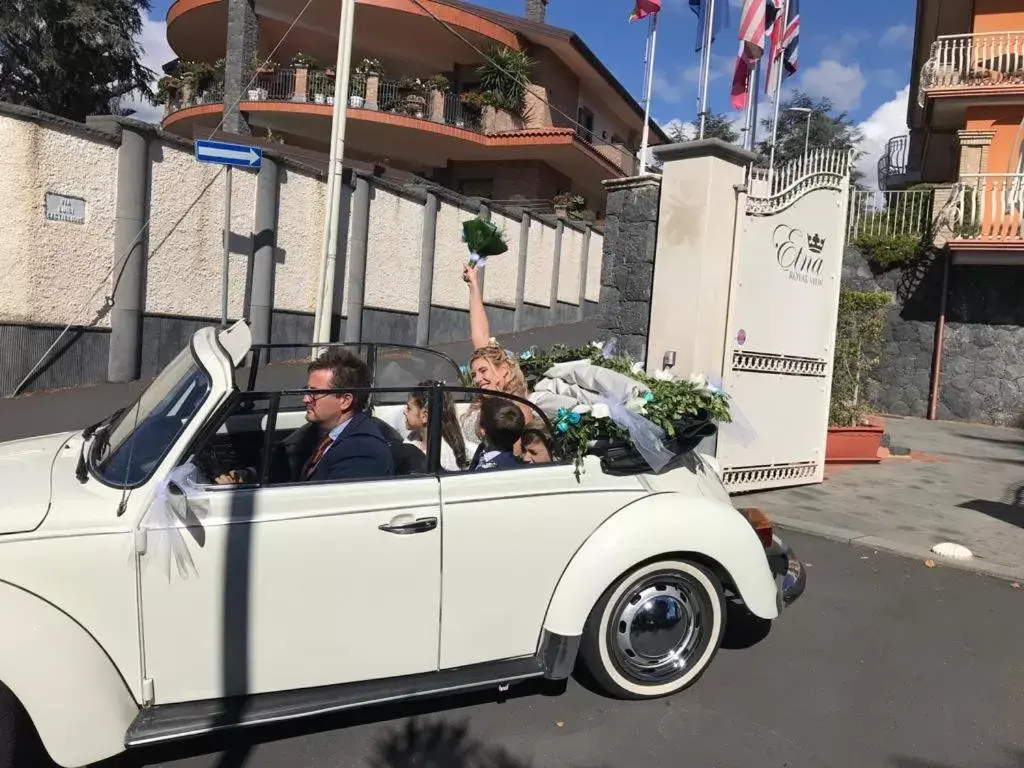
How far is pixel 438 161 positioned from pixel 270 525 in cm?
2357

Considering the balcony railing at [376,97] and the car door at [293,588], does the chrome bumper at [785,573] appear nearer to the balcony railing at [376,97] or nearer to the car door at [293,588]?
the car door at [293,588]

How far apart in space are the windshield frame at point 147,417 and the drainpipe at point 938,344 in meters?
14.8

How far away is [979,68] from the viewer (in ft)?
57.8

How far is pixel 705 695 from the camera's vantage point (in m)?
3.51

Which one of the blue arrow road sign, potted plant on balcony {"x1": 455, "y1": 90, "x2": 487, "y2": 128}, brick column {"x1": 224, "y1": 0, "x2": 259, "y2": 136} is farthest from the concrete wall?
brick column {"x1": 224, "y1": 0, "x2": 259, "y2": 136}

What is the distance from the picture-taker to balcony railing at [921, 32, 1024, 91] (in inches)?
675

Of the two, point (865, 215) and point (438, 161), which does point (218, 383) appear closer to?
point (865, 215)

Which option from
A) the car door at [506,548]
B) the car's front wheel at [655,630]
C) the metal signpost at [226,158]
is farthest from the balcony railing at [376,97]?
the car's front wheel at [655,630]

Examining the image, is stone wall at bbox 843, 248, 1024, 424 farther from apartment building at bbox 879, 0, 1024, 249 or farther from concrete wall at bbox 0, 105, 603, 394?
concrete wall at bbox 0, 105, 603, 394

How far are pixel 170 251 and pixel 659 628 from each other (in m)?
9.36

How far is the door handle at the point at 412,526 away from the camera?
2848 mm

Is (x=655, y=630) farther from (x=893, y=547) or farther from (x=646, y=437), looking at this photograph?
(x=893, y=547)

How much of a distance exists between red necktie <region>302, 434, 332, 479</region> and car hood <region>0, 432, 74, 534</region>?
887mm

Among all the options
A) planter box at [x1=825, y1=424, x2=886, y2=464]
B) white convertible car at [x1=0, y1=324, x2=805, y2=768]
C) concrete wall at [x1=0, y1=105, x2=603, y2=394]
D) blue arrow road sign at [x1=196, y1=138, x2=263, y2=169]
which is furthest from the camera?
blue arrow road sign at [x1=196, y1=138, x2=263, y2=169]
